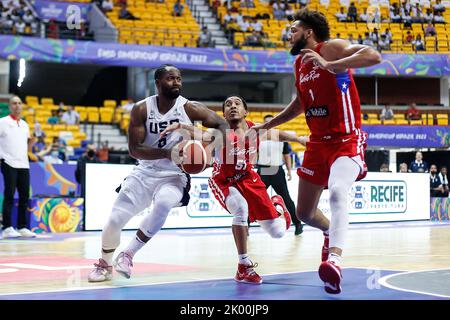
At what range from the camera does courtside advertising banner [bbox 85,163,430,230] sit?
12.8 m

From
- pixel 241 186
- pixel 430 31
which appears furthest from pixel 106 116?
pixel 241 186

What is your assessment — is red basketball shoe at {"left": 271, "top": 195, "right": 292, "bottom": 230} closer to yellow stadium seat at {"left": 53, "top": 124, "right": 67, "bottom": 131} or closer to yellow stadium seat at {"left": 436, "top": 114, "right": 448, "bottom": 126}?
yellow stadium seat at {"left": 53, "top": 124, "right": 67, "bottom": 131}

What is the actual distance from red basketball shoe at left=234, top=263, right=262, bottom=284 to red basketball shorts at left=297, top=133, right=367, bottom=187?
884 millimetres

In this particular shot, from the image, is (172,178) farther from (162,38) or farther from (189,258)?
(162,38)

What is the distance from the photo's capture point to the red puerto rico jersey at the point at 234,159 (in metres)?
6.84

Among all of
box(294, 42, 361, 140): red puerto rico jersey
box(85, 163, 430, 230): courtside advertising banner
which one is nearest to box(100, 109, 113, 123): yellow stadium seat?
box(85, 163, 430, 230): courtside advertising banner

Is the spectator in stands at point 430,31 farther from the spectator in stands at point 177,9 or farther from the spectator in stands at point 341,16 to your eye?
the spectator in stands at point 177,9

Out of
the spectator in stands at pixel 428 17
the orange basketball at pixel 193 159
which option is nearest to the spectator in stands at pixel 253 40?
the spectator in stands at pixel 428 17

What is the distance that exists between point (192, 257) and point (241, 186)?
6.25 feet

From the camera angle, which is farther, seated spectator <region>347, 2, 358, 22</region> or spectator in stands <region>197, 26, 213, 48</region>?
seated spectator <region>347, 2, 358, 22</region>

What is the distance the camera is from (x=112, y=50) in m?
26.3
